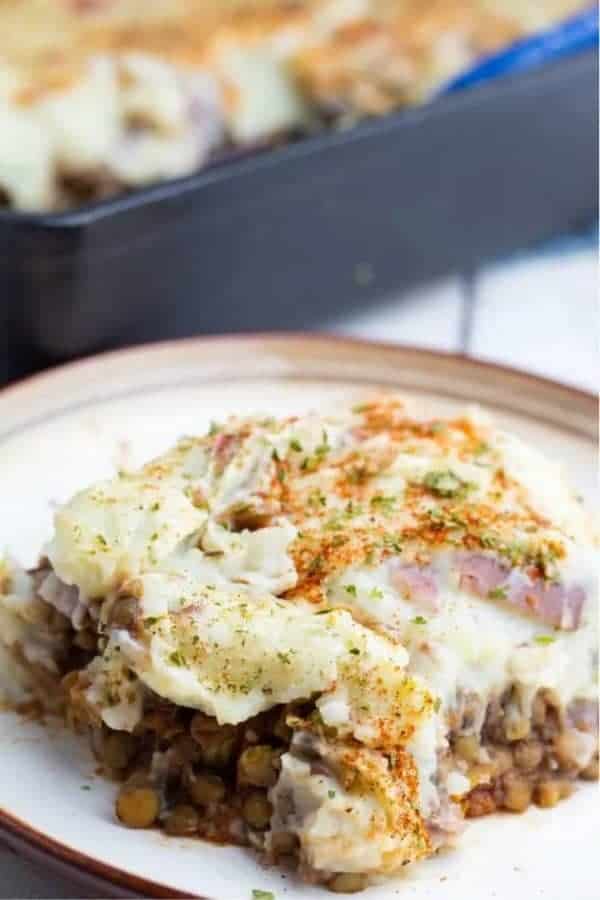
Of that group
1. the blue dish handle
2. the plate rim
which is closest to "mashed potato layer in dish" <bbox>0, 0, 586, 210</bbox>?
the blue dish handle

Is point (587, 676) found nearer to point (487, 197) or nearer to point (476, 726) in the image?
point (476, 726)

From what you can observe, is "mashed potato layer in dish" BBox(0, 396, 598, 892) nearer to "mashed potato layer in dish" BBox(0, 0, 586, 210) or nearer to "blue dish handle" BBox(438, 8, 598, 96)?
"mashed potato layer in dish" BBox(0, 0, 586, 210)

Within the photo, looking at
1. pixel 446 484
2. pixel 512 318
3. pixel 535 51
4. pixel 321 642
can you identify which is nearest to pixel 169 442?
pixel 446 484

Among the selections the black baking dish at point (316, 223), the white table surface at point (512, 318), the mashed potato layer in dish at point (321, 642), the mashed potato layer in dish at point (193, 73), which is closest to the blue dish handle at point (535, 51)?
the black baking dish at point (316, 223)

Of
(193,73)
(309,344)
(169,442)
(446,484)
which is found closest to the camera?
(446,484)

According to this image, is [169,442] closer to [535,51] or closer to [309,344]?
[309,344]

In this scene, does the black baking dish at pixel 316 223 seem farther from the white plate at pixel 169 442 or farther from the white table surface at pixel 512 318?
the white plate at pixel 169 442
